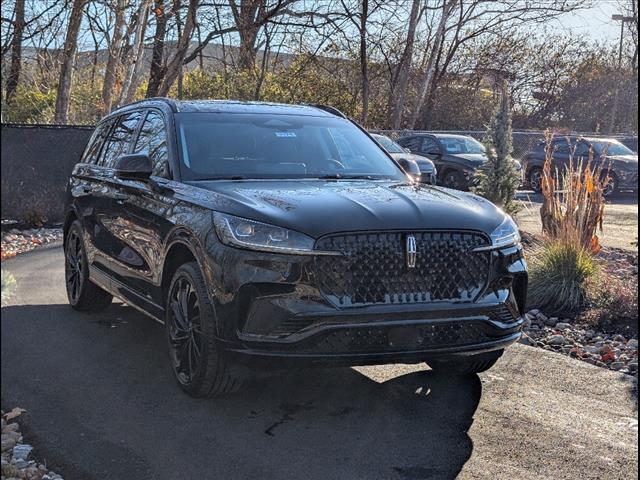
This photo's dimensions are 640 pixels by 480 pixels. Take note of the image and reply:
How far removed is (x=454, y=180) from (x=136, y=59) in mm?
8363

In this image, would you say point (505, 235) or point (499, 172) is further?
point (499, 172)

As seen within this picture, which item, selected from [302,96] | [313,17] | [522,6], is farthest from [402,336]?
[522,6]

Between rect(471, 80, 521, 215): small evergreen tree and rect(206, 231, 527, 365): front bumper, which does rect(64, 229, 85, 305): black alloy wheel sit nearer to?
rect(206, 231, 527, 365): front bumper

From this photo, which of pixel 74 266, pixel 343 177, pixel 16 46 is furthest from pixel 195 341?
pixel 16 46

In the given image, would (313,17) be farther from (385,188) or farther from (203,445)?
(203,445)

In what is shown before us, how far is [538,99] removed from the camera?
2977cm

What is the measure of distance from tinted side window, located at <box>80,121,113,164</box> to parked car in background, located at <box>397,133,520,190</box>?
1444 cm

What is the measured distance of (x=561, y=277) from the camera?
8.27m

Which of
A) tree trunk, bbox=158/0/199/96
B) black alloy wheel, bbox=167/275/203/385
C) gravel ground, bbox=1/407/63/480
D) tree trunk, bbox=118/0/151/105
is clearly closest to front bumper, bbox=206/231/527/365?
black alloy wheel, bbox=167/275/203/385

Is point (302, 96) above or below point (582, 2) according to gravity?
below

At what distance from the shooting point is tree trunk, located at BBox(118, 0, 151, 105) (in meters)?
17.1

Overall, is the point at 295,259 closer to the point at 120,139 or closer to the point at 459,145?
the point at 120,139

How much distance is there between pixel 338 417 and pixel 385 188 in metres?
1.45

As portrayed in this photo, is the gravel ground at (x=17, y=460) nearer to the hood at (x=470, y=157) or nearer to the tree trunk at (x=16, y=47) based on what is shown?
the tree trunk at (x=16, y=47)
